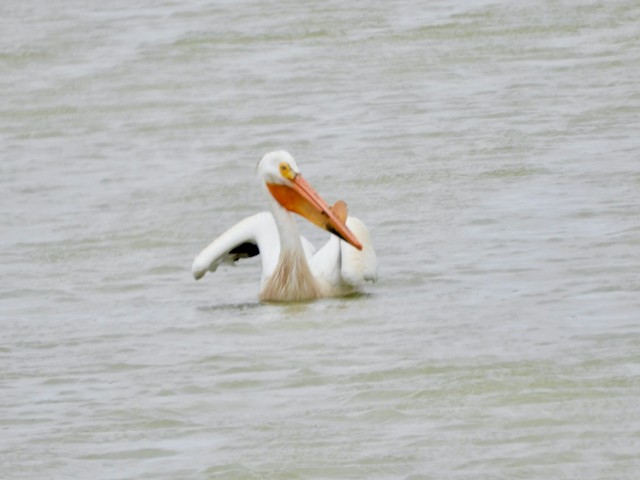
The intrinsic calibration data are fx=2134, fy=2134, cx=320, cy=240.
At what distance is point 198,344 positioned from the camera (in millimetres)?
7773

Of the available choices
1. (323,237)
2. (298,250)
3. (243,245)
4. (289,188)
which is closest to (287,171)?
(289,188)

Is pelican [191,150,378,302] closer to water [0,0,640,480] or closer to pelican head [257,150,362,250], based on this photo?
pelican head [257,150,362,250]

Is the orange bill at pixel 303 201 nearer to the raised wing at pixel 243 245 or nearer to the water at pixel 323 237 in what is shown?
the raised wing at pixel 243 245

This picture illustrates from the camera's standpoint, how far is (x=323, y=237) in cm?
995

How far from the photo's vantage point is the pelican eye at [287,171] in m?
8.59

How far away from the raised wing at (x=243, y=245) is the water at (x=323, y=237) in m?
0.15

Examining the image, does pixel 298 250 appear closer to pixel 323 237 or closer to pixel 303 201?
pixel 303 201

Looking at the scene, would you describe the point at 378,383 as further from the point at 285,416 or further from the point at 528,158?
the point at 528,158

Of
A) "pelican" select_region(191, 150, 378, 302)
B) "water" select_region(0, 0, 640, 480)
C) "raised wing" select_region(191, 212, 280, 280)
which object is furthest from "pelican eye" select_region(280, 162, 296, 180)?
"water" select_region(0, 0, 640, 480)

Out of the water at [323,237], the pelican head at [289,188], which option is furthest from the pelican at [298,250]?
the water at [323,237]

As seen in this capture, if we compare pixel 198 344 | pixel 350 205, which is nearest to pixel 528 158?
pixel 350 205

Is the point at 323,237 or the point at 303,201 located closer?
the point at 303,201

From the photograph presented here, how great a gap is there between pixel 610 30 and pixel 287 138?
3.14 metres

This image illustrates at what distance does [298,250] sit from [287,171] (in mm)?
325
